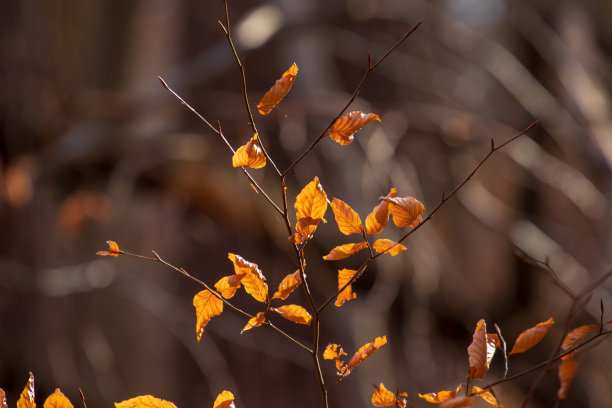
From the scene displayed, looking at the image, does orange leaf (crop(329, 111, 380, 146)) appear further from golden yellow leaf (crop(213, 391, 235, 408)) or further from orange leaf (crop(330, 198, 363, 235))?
golden yellow leaf (crop(213, 391, 235, 408))

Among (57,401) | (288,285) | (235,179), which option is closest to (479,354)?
(288,285)

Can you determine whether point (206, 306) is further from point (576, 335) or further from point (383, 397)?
point (576, 335)

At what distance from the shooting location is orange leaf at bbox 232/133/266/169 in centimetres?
46

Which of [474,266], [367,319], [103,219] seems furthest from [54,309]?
[474,266]

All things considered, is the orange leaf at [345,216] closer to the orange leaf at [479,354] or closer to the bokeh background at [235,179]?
the orange leaf at [479,354]

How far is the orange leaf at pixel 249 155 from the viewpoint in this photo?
46cm

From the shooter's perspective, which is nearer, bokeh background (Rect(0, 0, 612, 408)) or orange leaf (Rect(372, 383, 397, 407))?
orange leaf (Rect(372, 383, 397, 407))

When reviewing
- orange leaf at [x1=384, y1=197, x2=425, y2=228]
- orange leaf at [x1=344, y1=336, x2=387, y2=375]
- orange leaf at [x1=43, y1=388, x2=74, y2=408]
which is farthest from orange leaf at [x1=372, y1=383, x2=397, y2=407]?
orange leaf at [x1=43, y1=388, x2=74, y2=408]

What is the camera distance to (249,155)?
1.52 feet

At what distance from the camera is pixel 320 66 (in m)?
2.27

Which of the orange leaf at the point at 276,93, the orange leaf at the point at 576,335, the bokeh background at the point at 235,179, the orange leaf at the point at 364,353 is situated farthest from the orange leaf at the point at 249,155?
the bokeh background at the point at 235,179

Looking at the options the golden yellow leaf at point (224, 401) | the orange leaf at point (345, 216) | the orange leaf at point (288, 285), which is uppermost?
the orange leaf at point (345, 216)

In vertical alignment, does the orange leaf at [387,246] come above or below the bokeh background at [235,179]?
above

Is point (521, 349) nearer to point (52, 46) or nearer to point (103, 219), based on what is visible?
point (103, 219)
